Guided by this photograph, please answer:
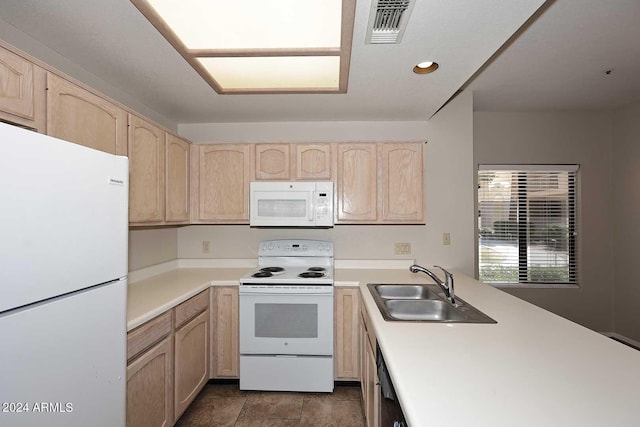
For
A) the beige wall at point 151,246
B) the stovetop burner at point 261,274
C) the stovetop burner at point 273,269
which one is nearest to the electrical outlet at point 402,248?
the stovetop burner at point 273,269

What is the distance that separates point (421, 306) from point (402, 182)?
114 centimetres

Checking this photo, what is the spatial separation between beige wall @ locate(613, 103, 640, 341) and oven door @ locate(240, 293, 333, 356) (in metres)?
3.26

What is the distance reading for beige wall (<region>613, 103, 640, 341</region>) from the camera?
9.98 feet

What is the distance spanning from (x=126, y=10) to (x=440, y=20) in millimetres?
1423

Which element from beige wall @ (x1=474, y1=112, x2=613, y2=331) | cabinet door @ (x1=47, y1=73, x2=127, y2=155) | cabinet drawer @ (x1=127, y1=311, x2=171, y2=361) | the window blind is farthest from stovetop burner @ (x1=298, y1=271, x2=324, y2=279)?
beige wall @ (x1=474, y1=112, x2=613, y2=331)

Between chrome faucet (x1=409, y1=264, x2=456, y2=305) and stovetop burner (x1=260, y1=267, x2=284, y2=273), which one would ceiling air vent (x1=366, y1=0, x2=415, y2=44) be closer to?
chrome faucet (x1=409, y1=264, x2=456, y2=305)

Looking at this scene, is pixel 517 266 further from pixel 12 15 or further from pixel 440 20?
pixel 12 15

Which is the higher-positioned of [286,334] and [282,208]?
[282,208]

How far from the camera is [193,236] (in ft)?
9.80

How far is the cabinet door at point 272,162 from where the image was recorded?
104 inches

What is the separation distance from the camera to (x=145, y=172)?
1989 mm

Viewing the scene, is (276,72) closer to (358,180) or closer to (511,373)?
(358,180)

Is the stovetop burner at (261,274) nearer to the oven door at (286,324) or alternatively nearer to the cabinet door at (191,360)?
the oven door at (286,324)

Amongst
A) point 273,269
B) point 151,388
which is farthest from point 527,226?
point 151,388
